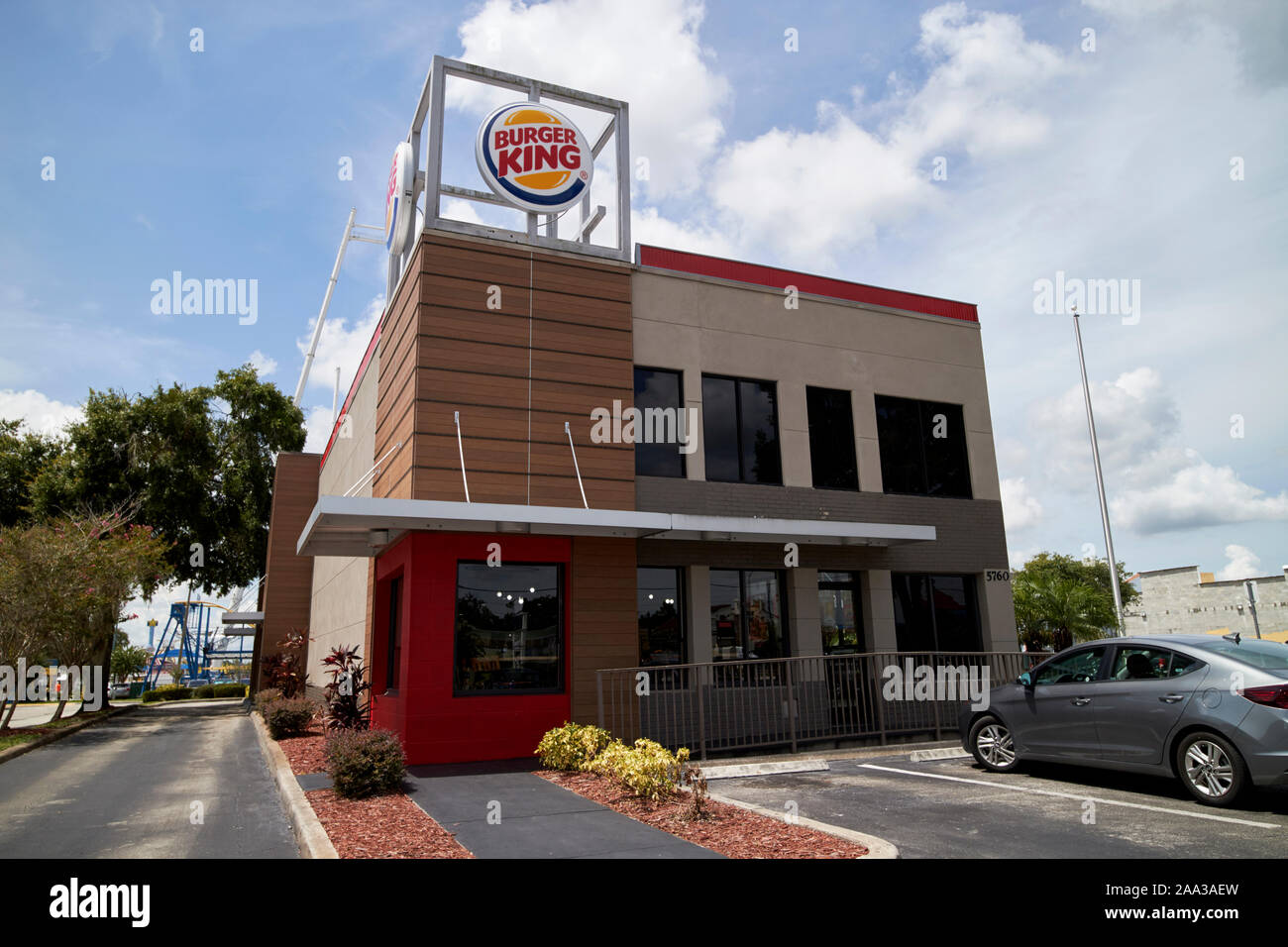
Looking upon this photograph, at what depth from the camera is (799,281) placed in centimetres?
1512

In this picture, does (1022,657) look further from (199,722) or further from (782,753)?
(199,722)

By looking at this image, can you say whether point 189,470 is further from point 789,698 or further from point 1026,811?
point 1026,811

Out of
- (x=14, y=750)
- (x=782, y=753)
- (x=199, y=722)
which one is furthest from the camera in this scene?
(x=199, y=722)

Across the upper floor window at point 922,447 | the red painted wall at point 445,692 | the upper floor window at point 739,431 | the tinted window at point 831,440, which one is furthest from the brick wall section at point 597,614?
the upper floor window at point 922,447

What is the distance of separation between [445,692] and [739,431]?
647 centimetres

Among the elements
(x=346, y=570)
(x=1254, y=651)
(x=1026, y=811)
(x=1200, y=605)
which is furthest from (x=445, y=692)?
(x=1200, y=605)

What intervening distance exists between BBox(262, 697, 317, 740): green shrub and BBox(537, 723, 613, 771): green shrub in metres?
6.88

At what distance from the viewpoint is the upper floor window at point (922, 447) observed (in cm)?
1520

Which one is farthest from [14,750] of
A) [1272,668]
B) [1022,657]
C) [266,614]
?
[1272,668]

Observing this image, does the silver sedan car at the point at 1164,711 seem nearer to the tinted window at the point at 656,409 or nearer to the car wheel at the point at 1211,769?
the car wheel at the point at 1211,769

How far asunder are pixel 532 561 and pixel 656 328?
4570 millimetres

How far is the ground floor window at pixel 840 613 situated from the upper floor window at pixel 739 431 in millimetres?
2062

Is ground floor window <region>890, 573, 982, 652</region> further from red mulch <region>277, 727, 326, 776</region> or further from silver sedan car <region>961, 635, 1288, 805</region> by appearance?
red mulch <region>277, 727, 326, 776</region>
